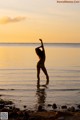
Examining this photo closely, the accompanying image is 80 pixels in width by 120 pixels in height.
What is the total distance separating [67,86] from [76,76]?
13.3ft

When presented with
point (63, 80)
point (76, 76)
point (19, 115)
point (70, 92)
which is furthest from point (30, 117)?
point (76, 76)

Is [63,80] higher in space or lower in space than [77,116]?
higher

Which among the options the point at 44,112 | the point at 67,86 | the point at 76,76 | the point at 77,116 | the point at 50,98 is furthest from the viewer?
the point at 76,76

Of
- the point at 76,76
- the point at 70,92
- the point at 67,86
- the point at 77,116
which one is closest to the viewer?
the point at 77,116

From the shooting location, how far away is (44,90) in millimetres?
16391

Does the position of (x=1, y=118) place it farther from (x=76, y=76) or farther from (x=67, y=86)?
(x=76, y=76)

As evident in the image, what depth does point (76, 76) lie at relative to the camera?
2175cm

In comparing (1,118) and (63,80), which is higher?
(63,80)

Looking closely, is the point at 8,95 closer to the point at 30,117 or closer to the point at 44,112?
the point at 44,112

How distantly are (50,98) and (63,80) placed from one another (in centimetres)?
586

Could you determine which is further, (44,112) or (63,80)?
(63,80)

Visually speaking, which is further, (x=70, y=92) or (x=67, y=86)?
(x=67, y=86)

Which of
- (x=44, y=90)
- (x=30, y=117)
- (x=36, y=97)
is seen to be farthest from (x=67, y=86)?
(x=30, y=117)

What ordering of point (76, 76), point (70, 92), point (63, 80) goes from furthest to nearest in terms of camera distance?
point (76, 76) → point (63, 80) → point (70, 92)
